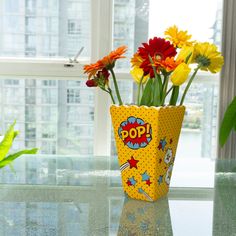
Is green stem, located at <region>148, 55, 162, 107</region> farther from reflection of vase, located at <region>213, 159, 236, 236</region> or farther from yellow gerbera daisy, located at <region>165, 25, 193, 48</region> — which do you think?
reflection of vase, located at <region>213, 159, 236, 236</region>

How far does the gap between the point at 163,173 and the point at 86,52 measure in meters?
1.65

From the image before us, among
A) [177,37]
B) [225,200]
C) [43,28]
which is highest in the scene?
[43,28]

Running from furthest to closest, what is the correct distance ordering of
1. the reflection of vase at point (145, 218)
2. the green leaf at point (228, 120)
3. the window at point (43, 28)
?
the window at point (43, 28) < the green leaf at point (228, 120) < the reflection of vase at point (145, 218)

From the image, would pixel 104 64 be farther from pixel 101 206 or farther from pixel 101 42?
pixel 101 42

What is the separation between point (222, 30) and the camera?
2.20 metres

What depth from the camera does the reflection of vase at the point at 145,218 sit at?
2.12 ft

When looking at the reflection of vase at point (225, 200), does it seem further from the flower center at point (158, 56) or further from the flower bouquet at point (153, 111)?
the flower center at point (158, 56)

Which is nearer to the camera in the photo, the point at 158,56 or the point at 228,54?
the point at 158,56

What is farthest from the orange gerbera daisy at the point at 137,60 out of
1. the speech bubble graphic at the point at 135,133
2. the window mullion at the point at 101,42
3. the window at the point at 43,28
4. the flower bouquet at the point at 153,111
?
the window at the point at 43,28

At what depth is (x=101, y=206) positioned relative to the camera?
2.57 ft

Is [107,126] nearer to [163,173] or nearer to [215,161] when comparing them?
[215,161]

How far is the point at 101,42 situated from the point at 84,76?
227 millimetres

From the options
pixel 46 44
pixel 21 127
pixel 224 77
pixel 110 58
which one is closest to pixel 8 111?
pixel 21 127

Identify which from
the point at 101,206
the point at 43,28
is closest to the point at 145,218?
the point at 101,206
